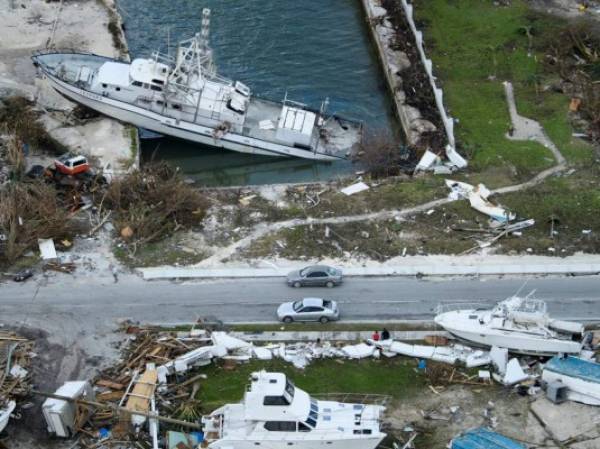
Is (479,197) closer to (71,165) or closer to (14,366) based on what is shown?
(71,165)

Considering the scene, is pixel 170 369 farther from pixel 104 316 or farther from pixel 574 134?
pixel 574 134

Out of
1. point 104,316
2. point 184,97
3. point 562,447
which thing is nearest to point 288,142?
point 184,97

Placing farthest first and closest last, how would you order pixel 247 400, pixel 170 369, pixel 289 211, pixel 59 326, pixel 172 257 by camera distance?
pixel 289 211 → pixel 172 257 → pixel 59 326 → pixel 170 369 → pixel 247 400

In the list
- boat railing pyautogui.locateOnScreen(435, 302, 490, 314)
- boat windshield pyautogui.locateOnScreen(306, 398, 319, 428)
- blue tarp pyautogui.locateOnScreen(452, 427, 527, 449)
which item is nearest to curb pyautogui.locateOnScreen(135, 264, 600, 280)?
boat railing pyautogui.locateOnScreen(435, 302, 490, 314)

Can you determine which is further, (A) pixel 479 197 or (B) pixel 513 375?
(A) pixel 479 197

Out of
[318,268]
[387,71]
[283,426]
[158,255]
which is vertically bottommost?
[283,426]

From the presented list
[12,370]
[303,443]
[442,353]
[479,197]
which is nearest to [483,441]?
[442,353]

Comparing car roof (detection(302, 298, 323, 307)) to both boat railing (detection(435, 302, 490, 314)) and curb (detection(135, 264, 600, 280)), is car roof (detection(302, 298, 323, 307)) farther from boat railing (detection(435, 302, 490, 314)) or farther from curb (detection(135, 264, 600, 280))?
boat railing (detection(435, 302, 490, 314))
